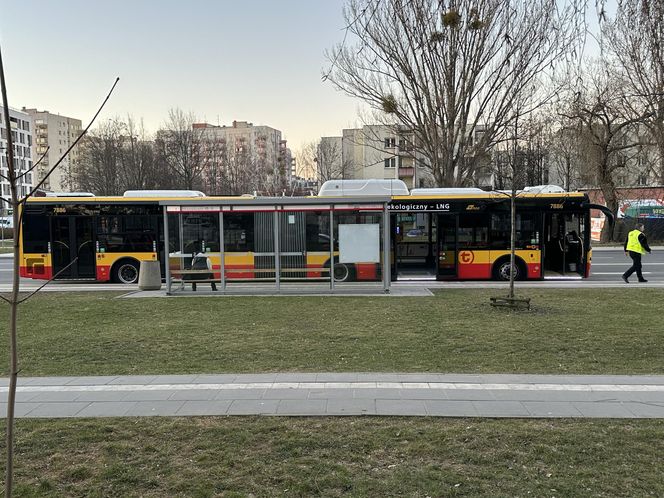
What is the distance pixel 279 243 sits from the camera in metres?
14.7

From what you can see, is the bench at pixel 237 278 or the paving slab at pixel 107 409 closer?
the paving slab at pixel 107 409

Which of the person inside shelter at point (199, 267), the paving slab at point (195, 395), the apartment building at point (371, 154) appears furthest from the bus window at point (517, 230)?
the paving slab at point (195, 395)

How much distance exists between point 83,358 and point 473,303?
26.7 ft

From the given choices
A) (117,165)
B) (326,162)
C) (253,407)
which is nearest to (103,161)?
(117,165)

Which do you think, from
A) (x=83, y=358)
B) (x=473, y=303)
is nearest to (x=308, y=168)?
(x=473, y=303)

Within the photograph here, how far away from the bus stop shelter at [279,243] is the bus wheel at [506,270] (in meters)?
4.80

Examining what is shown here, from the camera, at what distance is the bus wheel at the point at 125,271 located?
18.0 m

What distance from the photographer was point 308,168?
59.1m

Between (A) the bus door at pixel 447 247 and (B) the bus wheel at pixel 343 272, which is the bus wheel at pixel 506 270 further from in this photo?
(B) the bus wheel at pixel 343 272

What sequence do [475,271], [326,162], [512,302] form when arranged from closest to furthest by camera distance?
[512,302] < [475,271] < [326,162]

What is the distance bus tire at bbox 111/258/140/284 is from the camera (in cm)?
1802

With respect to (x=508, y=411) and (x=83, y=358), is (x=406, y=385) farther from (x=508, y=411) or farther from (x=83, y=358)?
(x=83, y=358)

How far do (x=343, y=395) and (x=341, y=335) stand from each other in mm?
3260

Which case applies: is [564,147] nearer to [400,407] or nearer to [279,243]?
[279,243]
